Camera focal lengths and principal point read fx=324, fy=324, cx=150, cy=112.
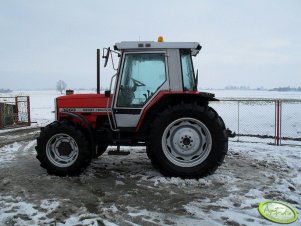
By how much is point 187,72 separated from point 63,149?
8.90 feet

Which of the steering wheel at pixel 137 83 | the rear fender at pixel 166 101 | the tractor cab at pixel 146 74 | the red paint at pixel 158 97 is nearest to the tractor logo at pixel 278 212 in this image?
the rear fender at pixel 166 101

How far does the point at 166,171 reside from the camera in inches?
227

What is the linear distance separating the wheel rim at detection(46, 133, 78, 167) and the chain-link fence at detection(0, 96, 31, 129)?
922cm

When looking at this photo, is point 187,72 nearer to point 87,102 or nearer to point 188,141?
point 188,141

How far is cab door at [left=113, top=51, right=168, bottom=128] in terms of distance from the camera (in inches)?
233

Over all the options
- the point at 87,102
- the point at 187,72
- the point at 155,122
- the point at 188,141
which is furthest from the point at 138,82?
the point at 188,141

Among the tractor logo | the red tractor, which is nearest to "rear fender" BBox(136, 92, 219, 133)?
the red tractor

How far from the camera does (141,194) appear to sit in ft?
16.3

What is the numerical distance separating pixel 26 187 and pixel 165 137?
2.47 meters

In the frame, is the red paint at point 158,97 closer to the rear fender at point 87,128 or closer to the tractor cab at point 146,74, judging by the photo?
the tractor cab at point 146,74

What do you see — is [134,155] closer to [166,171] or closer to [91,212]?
[166,171]

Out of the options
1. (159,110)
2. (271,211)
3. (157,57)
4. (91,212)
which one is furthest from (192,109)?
(91,212)

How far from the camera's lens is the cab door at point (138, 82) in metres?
5.91

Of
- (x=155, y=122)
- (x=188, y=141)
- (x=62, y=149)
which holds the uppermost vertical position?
(x=155, y=122)
